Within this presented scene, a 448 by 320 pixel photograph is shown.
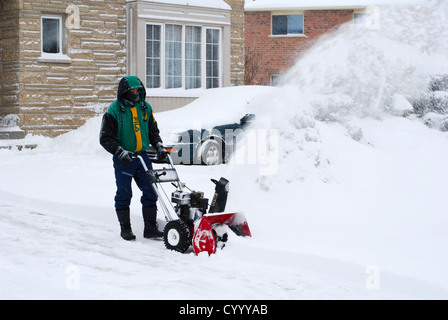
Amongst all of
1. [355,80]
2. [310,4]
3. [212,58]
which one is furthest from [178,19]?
[310,4]

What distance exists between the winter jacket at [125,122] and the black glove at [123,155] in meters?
0.05

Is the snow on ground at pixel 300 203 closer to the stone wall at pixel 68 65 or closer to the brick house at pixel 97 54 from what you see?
the stone wall at pixel 68 65

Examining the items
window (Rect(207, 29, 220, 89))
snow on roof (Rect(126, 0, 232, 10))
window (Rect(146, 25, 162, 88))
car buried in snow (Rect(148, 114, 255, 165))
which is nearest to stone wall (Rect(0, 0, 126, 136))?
window (Rect(146, 25, 162, 88))

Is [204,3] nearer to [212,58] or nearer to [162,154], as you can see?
[212,58]

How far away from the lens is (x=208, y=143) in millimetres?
14250

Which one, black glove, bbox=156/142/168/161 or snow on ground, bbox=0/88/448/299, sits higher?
black glove, bbox=156/142/168/161

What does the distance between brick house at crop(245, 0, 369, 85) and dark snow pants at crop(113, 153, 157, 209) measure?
848 inches

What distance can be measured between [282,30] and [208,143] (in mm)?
16320

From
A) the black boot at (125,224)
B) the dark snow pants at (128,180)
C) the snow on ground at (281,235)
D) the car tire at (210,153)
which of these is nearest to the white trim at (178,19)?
the car tire at (210,153)

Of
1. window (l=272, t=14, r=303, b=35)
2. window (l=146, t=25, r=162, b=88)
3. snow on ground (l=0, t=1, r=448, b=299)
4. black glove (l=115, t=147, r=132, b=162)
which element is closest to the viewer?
snow on ground (l=0, t=1, r=448, b=299)

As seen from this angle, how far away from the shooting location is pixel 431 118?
11234 millimetres

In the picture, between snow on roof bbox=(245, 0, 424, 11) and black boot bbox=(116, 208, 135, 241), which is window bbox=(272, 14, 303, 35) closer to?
snow on roof bbox=(245, 0, 424, 11)

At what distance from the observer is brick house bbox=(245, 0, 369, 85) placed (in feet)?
95.7

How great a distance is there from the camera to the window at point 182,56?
62.4 ft
